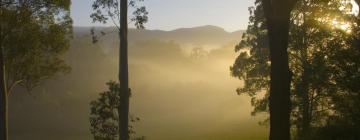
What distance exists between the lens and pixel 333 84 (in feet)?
73.1

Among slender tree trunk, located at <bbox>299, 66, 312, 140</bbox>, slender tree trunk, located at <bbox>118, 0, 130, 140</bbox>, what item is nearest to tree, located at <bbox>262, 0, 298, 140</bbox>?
slender tree trunk, located at <bbox>118, 0, 130, 140</bbox>

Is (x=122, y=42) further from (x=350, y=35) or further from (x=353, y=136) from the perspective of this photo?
(x=350, y=35)

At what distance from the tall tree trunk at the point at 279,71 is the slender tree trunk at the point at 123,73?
626 cm

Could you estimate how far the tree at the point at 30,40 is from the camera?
20.8 metres

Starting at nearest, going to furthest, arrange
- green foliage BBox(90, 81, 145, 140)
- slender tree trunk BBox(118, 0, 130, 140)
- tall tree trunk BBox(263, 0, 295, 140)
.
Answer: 1. tall tree trunk BBox(263, 0, 295, 140)
2. slender tree trunk BBox(118, 0, 130, 140)
3. green foliage BBox(90, 81, 145, 140)

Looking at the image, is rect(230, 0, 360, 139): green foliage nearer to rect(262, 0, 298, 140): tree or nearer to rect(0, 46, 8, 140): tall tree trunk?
rect(262, 0, 298, 140): tree

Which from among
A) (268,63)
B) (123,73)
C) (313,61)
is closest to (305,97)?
(313,61)

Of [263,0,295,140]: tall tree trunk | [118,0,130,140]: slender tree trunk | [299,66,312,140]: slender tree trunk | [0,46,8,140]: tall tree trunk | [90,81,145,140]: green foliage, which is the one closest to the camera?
[263,0,295,140]: tall tree trunk

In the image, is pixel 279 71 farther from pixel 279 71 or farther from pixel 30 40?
pixel 30 40

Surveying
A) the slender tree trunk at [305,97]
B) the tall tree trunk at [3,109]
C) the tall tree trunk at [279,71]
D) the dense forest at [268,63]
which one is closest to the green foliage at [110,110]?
the dense forest at [268,63]

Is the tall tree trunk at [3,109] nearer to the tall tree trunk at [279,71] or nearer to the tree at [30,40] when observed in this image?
the tree at [30,40]

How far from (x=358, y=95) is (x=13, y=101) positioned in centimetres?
7410

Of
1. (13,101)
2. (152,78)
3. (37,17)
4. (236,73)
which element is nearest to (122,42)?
(37,17)

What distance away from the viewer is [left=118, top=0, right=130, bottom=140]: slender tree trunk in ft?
55.2
